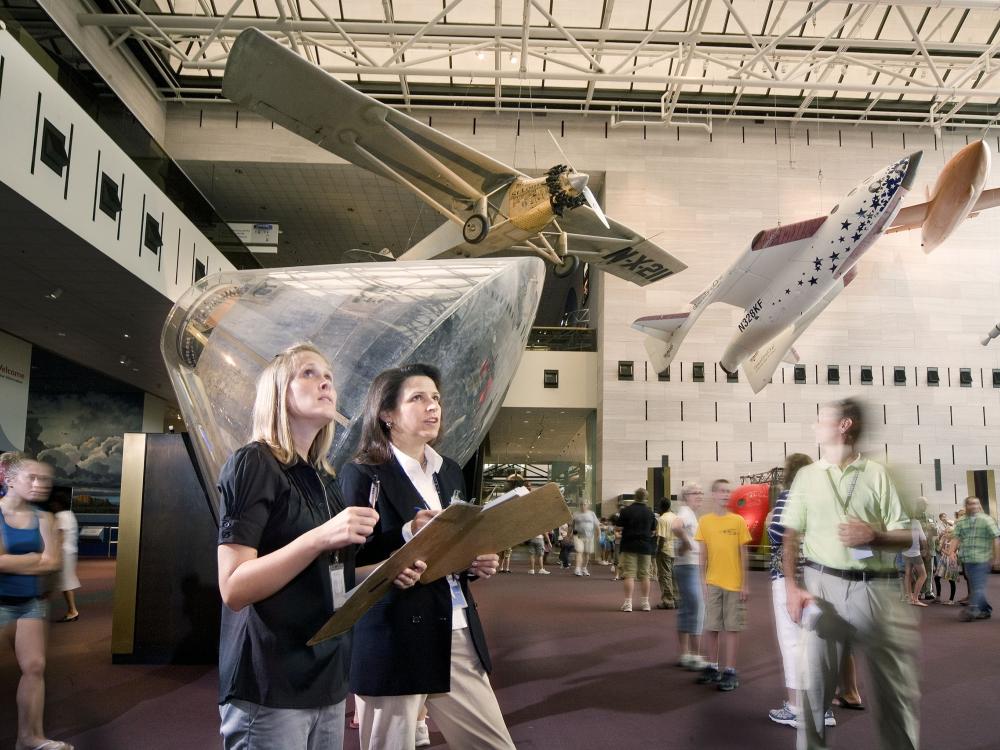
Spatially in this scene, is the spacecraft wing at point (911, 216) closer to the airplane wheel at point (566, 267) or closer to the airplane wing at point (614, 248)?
the airplane wing at point (614, 248)

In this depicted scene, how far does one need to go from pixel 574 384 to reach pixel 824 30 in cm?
1163

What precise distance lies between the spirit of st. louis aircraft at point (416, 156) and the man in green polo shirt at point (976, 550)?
7277 mm

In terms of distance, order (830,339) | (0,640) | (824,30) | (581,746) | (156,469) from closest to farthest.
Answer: (0,640)
(581,746)
(156,469)
(824,30)
(830,339)

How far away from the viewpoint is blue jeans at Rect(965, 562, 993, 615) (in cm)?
941

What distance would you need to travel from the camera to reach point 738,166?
75.9 ft

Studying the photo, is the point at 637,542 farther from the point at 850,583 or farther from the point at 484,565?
the point at 484,565

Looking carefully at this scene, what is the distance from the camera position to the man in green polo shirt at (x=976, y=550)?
927 cm

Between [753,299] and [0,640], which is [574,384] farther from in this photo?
[0,640]

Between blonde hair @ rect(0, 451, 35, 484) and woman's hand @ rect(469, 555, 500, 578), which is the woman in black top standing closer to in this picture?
woman's hand @ rect(469, 555, 500, 578)

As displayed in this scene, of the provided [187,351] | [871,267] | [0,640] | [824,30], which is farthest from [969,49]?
[0,640]

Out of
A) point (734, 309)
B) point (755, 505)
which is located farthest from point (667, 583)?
point (734, 309)

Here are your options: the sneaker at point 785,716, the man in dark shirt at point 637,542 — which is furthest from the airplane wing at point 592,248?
the sneaker at point 785,716

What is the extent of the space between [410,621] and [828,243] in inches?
447

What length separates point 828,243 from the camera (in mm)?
11820
